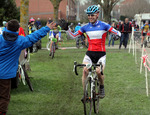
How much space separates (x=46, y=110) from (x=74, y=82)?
358cm

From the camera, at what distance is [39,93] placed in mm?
8984

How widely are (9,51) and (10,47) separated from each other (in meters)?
0.08

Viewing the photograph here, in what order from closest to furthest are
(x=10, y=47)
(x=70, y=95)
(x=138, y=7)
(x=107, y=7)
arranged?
(x=10, y=47)
(x=70, y=95)
(x=107, y=7)
(x=138, y=7)

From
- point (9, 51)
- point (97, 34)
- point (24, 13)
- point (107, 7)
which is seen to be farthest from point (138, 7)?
point (9, 51)

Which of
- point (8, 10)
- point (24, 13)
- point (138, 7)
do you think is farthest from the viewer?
point (138, 7)

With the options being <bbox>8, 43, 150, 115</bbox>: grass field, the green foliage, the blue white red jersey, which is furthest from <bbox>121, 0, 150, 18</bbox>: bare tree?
the blue white red jersey

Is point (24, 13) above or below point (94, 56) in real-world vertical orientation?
above

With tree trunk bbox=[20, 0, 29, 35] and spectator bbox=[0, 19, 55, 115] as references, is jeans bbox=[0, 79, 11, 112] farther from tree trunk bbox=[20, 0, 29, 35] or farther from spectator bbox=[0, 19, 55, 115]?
tree trunk bbox=[20, 0, 29, 35]

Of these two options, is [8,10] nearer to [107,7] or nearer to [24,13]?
[107,7]

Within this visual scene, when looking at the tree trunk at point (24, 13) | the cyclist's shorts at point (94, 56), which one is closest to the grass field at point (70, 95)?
the cyclist's shorts at point (94, 56)

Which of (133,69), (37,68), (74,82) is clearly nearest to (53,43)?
(37,68)

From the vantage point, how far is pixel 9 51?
598 cm

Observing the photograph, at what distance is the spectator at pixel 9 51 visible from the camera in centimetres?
589

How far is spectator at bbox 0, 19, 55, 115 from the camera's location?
19.3ft
